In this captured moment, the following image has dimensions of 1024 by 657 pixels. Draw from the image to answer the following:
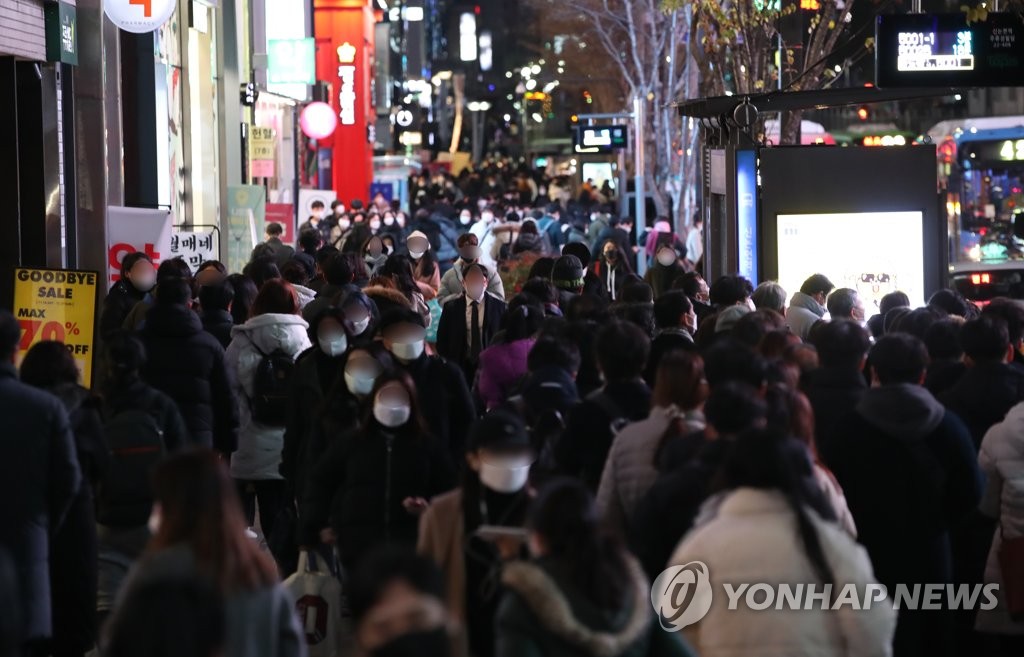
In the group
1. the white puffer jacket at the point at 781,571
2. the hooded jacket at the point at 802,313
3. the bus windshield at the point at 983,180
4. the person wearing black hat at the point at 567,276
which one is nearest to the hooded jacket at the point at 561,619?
the white puffer jacket at the point at 781,571

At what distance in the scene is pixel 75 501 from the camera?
8031 millimetres

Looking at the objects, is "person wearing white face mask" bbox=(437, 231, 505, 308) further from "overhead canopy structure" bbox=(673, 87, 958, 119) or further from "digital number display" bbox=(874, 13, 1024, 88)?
"digital number display" bbox=(874, 13, 1024, 88)

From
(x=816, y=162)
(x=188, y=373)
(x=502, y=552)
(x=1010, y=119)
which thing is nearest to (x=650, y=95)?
(x=1010, y=119)

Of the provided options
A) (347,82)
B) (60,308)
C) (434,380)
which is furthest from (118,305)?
(347,82)

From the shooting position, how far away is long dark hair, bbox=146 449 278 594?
466cm

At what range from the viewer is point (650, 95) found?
5466cm

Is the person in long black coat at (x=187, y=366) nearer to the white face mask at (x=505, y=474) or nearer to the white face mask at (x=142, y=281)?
the white face mask at (x=142, y=281)

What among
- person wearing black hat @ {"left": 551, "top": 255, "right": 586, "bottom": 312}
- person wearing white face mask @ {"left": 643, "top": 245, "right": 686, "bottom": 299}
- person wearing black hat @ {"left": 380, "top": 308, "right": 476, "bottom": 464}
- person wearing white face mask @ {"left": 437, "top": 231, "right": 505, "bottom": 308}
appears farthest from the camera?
person wearing white face mask @ {"left": 643, "top": 245, "right": 686, "bottom": 299}

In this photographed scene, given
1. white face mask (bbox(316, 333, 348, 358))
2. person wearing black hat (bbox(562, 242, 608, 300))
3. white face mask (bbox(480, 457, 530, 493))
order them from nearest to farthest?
1. white face mask (bbox(480, 457, 530, 493))
2. white face mask (bbox(316, 333, 348, 358))
3. person wearing black hat (bbox(562, 242, 608, 300))

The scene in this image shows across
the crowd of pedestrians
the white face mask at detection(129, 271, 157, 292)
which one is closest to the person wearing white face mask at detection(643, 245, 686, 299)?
the crowd of pedestrians

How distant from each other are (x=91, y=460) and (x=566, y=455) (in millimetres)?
2174

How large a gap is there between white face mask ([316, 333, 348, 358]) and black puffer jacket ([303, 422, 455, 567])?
6.92 ft

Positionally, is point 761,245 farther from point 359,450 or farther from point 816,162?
point 359,450

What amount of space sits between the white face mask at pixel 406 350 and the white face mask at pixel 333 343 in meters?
0.45
